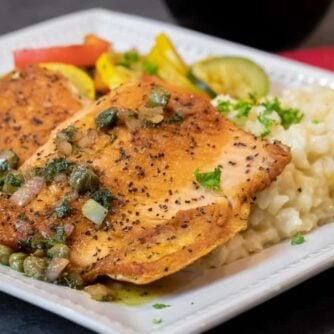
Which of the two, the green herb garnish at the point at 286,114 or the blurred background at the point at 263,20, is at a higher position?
the green herb garnish at the point at 286,114

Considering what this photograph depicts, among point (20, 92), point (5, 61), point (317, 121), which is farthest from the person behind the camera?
point (5, 61)

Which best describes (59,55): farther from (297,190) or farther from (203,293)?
(203,293)

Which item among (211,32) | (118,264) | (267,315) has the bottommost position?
(211,32)

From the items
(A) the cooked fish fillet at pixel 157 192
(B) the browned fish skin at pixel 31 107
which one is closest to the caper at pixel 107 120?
(A) the cooked fish fillet at pixel 157 192

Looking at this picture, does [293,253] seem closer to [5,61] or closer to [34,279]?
[34,279]

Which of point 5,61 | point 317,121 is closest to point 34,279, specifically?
point 317,121

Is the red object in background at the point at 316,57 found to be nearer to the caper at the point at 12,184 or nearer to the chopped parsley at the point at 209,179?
the chopped parsley at the point at 209,179

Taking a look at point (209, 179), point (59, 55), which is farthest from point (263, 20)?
point (209, 179)
